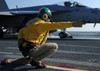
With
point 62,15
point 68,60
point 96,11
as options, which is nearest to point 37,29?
point 68,60

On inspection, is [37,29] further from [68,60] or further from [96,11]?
[96,11]

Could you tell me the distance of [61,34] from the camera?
17.1 meters

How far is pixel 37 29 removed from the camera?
385 centimetres

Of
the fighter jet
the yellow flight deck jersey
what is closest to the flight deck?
the yellow flight deck jersey

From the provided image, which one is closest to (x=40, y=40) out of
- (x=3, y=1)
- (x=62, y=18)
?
(x=62, y=18)

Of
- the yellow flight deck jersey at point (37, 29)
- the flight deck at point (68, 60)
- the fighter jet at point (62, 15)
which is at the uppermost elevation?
the yellow flight deck jersey at point (37, 29)

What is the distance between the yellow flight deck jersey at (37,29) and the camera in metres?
3.59

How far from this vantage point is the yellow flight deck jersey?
3586mm

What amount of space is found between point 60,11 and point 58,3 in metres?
1.13

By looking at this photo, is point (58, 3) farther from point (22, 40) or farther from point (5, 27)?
point (22, 40)

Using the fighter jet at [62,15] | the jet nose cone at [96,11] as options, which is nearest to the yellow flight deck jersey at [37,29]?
the fighter jet at [62,15]

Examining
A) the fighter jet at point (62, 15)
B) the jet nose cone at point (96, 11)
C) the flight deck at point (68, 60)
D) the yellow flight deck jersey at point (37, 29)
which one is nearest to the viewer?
the yellow flight deck jersey at point (37, 29)

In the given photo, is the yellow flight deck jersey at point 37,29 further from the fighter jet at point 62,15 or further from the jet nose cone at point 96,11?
the jet nose cone at point 96,11

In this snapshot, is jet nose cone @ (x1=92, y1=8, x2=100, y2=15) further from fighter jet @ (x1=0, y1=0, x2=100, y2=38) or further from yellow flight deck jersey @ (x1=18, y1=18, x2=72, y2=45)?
yellow flight deck jersey @ (x1=18, y1=18, x2=72, y2=45)
